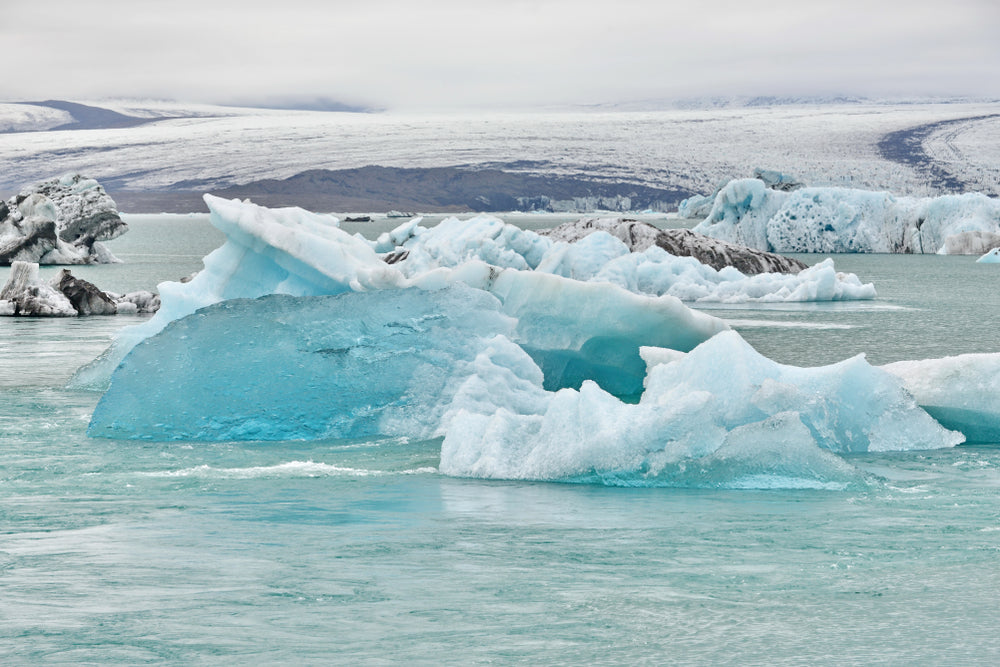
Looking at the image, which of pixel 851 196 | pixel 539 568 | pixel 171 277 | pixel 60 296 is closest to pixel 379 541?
pixel 539 568

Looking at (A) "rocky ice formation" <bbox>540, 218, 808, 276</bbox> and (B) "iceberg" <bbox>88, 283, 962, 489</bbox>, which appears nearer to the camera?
(B) "iceberg" <bbox>88, 283, 962, 489</bbox>

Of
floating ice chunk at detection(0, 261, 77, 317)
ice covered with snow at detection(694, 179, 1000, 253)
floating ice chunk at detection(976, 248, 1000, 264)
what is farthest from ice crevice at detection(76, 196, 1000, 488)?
floating ice chunk at detection(976, 248, 1000, 264)

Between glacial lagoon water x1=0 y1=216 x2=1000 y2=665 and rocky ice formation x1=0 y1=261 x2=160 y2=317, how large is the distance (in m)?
14.3

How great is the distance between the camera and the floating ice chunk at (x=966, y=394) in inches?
406

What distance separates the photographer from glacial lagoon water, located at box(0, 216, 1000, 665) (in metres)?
5.19

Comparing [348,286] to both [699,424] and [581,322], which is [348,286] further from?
[699,424]

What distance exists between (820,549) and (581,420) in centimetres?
224

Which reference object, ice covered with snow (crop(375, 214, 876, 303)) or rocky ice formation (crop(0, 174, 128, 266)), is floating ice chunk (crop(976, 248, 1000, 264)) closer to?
ice covered with snow (crop(375, 214, 876, 303))

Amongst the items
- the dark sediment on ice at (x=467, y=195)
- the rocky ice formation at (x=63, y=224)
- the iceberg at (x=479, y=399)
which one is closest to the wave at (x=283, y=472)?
the iceberg at (x=479, y=399)

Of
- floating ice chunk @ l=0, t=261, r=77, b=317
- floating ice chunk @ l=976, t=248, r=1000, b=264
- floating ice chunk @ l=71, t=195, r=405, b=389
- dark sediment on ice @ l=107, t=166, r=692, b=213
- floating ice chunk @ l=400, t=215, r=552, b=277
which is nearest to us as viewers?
floating ice chunk @ l=71, t=195, r=405, b=389

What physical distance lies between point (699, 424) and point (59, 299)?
1822 centimetres

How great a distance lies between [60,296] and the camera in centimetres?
2419

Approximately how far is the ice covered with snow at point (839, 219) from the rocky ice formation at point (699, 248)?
54.4ft

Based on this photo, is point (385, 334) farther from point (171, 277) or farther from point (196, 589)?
point (171, 277)
